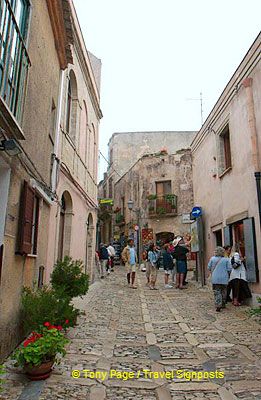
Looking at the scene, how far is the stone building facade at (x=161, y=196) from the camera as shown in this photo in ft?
76.3

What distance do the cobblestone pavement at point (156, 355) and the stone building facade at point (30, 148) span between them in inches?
38.5

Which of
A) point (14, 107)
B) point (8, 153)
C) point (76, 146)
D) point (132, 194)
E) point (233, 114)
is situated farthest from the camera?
point (132, 194)

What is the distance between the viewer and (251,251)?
296 inches

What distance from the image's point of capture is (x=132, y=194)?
2623cm

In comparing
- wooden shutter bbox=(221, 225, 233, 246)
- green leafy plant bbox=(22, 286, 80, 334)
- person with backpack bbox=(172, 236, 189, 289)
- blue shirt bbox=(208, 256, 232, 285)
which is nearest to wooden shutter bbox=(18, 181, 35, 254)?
green leafy plant bbox=(22, 286, 80, 334)

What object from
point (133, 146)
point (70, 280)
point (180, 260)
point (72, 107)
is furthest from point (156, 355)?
point (133, 146)

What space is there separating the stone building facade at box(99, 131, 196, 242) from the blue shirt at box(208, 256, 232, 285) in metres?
23.7

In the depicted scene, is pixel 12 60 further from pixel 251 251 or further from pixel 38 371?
pixel 251 251

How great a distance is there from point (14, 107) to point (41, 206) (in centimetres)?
234

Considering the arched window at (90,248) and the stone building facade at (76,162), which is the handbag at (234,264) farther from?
the arched window at (90,248)

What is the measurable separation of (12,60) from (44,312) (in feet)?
11.1

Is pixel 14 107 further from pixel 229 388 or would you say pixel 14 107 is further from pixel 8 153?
pixel 229 388

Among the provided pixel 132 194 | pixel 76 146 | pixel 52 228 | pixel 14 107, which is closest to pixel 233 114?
pixel 76 146

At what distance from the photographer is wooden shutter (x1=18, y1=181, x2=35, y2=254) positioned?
14.5ft
